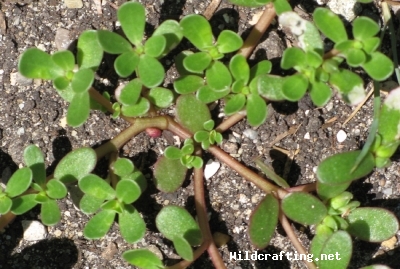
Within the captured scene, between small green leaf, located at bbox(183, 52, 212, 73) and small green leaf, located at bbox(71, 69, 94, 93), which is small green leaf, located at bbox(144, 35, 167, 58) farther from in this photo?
small green leaf, located at bbox(71, 69, 94, 93)

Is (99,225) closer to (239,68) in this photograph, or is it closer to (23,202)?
(23,202)

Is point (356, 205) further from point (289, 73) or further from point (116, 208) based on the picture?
point (116, 208)

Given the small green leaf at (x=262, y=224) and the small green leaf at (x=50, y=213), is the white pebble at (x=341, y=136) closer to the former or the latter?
the small green leaf at (x=262, y=224)

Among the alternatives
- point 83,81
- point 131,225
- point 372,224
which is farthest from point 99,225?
point 372,224

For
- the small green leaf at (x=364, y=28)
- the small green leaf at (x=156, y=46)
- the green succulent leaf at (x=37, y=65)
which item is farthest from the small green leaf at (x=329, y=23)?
the green succulent leaf at (x=37, y=65)

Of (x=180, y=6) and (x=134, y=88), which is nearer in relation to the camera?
(x=134, y=88)

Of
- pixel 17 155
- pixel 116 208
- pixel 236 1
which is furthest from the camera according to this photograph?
pixel 17 155

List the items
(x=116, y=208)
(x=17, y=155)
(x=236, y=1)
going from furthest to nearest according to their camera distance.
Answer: (x=17, y=155) → (x=236, y=1) → (x=116, y=208)

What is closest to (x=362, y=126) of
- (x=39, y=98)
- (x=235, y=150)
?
(x=235, y=150)

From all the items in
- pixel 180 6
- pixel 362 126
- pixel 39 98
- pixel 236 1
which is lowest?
pixel 39 98
